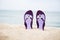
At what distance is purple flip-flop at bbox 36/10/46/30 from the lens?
174cm

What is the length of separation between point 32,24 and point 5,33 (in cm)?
40

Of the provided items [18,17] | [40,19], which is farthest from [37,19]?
[18,17]

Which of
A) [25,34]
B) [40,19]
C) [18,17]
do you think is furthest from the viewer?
[18,17]

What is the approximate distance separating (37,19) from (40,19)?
0.14ft

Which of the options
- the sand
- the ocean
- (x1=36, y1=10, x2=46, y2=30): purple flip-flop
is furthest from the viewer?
the ocean

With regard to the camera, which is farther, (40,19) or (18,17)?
(18,17)

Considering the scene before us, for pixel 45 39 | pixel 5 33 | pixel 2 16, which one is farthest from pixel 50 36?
pixel 2 16

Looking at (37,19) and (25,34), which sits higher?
(37,19)

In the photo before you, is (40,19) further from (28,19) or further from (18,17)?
(18,17)

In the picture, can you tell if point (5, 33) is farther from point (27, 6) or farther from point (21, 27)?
point (27, 6)

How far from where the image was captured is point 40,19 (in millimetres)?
1764

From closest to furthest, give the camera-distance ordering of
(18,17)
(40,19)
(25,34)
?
1. (25,34)
2. (40,19)
3. (18,17)

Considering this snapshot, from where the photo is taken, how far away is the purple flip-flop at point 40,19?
1741 mm

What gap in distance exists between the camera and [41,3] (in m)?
1.90
